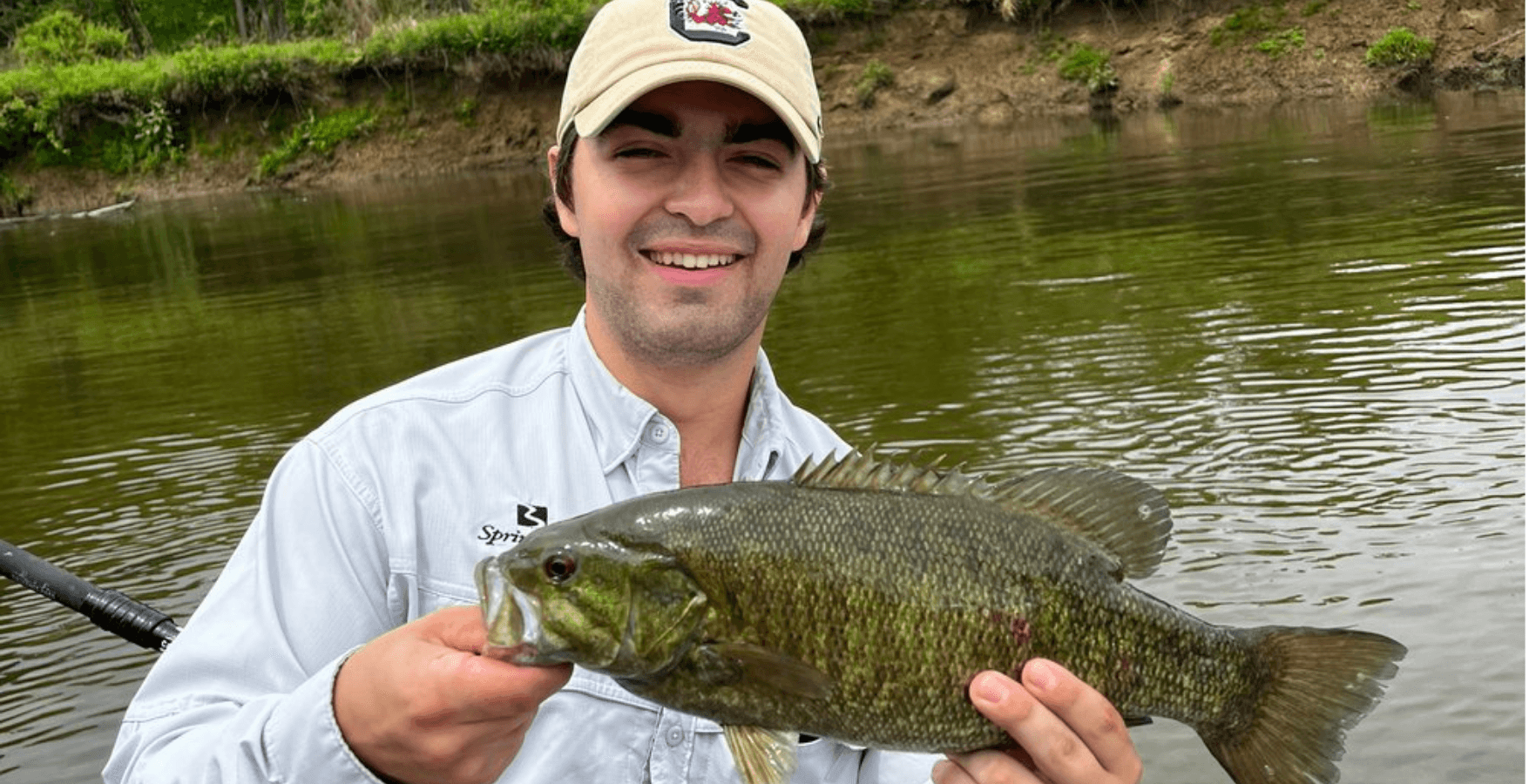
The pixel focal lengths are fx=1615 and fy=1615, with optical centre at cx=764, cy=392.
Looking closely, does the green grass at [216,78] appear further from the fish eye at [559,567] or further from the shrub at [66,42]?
the fish eye at [559,567]

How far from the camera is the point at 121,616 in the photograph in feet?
15.4

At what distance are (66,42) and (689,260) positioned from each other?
55151mm

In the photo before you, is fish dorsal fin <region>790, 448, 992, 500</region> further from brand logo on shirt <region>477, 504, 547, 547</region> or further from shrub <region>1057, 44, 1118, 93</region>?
shrub <region>1057, 44, 1118, 93</region>

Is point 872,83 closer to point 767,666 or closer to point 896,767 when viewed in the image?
point 896,767

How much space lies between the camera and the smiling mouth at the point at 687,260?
3.43 meters

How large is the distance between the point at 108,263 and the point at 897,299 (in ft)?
56.3

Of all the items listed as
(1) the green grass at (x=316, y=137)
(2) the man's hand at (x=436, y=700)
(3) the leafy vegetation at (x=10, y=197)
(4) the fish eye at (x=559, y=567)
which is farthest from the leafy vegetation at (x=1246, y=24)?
(2) the man's hand at (x=436, y=700)

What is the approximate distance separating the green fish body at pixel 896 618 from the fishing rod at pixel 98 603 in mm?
2246

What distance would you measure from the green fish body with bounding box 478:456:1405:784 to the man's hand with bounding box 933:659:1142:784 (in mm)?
54

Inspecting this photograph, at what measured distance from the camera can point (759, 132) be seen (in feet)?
11.4

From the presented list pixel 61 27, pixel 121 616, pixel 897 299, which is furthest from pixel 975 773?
pixel 61 27

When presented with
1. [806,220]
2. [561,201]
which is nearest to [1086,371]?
[806,220]

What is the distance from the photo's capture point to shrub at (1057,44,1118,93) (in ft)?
128

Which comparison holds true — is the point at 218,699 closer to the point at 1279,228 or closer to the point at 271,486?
the point at 271,486
